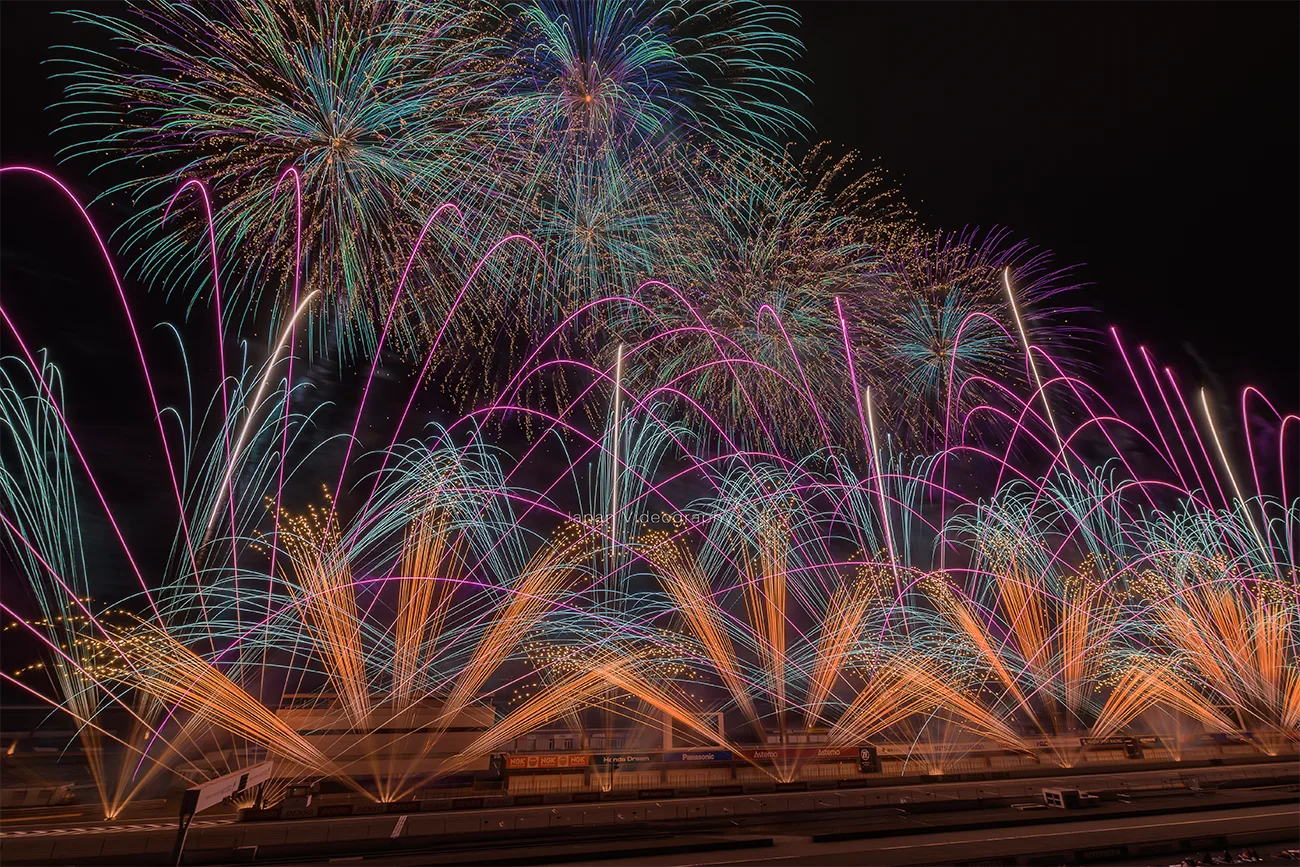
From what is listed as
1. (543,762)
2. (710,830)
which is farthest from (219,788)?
(543,762)

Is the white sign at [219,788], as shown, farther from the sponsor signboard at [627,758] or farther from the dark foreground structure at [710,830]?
the sponsor signboard at [627,758]

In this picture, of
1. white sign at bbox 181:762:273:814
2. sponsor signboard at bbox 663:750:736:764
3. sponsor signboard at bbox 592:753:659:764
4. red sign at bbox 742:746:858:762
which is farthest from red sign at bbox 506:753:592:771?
white sign at bbox 181:762:273:814

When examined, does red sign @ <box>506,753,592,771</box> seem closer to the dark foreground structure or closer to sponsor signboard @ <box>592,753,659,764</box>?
sponsor signboard @ <box>592,753,659,764</box>

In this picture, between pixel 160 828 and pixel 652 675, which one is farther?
pixel 652 675

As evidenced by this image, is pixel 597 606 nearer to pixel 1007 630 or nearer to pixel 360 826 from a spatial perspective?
pixel 360 826

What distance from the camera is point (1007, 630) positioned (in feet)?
106

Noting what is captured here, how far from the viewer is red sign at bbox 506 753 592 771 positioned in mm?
26844

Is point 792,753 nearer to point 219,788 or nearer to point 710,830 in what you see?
point 710,830

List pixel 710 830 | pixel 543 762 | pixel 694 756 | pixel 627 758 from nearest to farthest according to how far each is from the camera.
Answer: pixel 710 830 < pixel 543 762 < pixel 627 758 < pixel 694 756

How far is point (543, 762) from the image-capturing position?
26922mm

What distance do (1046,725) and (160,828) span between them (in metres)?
44.7

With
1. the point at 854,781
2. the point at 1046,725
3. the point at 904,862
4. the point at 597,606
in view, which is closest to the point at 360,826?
the point at 597,606

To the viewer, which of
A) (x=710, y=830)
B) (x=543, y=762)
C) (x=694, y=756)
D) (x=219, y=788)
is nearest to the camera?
(x=219, y=788)

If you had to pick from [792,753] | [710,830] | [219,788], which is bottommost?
[710,830]
